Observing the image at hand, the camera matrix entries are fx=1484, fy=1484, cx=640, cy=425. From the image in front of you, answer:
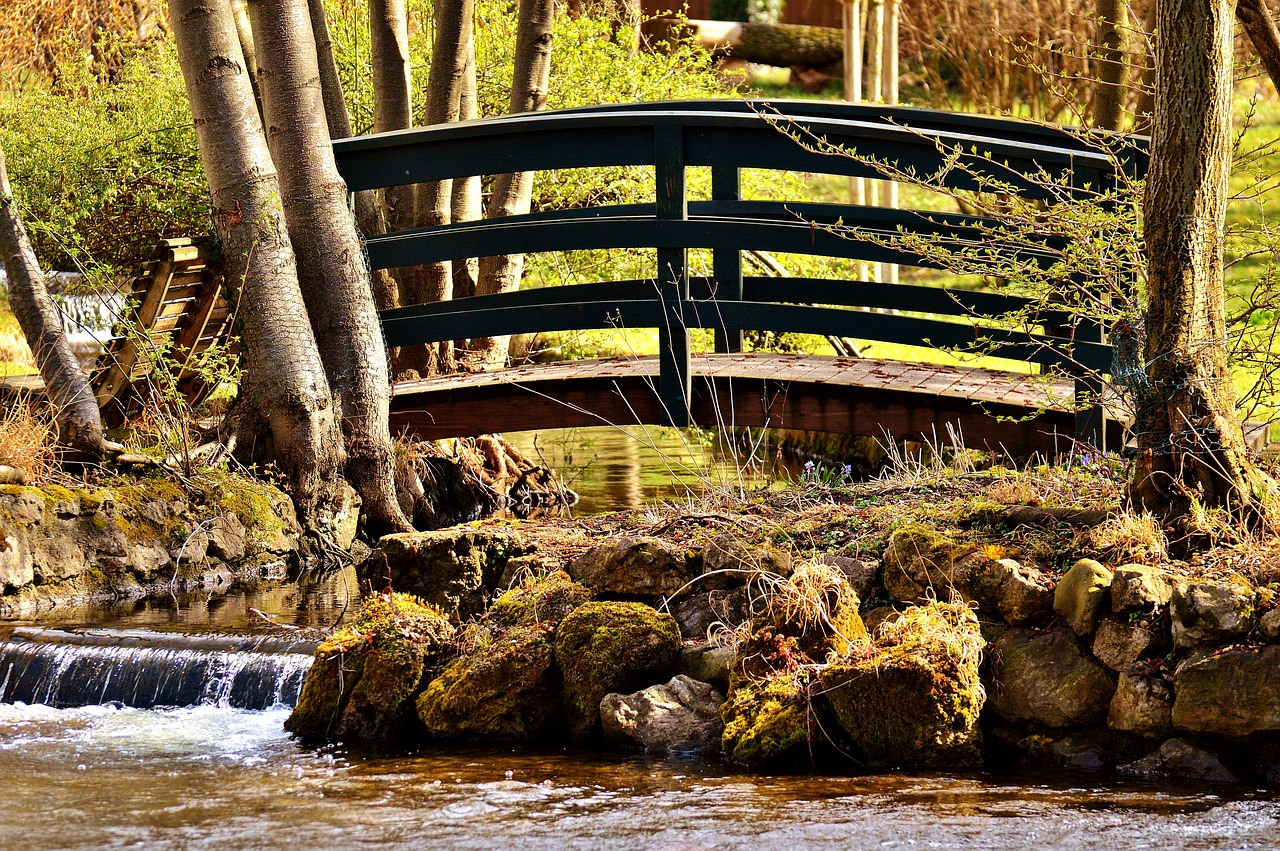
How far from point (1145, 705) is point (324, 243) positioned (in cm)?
576

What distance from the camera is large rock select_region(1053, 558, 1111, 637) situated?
5000 mm

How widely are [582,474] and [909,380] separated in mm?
3876

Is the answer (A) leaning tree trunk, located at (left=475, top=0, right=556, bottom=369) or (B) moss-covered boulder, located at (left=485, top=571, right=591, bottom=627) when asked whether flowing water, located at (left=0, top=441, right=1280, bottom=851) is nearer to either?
(B) moss-covered boulder, located at (left=485, top=571, right=591, bottom=627)

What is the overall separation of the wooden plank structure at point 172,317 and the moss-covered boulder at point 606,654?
460cm

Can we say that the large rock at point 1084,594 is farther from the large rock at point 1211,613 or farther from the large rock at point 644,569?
the large rock at point 644,569

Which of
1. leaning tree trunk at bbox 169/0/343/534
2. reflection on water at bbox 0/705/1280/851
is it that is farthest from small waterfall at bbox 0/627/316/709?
leaning tree trunk at bbox 169/0/343/534

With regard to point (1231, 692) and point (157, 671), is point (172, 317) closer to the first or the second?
point (157, 671)

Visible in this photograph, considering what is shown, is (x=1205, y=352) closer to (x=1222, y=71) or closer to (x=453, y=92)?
(x=1222, y=71)

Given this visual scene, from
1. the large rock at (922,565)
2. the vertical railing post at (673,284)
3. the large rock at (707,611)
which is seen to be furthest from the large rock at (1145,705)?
the vertical railing post at (673,284)

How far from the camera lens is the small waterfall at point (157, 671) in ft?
20.2

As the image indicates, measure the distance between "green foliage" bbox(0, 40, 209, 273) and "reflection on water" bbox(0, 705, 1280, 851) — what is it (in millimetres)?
6150

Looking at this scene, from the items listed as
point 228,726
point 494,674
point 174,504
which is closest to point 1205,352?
point 494,674

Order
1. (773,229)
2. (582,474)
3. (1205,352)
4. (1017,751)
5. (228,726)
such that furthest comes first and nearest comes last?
1. (582,474)
2. (773,229)
3. (228,726)
4. (1205,352)
5. (1017,751)

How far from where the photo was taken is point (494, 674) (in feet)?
18.2
